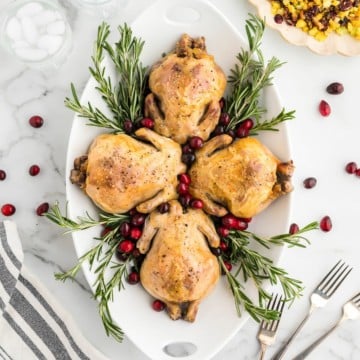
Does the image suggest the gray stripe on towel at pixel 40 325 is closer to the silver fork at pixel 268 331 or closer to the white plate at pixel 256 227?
the white plate at pixel 256 227

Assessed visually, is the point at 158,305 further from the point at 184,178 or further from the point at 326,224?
the point at 326,224

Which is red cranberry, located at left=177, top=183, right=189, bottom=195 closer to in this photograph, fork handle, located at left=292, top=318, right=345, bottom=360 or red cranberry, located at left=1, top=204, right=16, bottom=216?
red cranberry, located at left=1, top=204, right=16, bottom=216

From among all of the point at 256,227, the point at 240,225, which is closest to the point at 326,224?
the point at 256,227

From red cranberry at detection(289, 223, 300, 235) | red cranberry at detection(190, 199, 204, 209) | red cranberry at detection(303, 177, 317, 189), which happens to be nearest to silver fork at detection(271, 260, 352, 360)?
red cranberry at detection(289, 223, 300, 235)

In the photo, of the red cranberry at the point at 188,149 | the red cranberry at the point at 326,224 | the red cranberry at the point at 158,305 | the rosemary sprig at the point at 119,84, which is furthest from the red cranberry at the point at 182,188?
the red cranberry at the point at 326,224

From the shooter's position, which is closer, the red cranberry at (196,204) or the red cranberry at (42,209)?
the red cranberry at (196,204)

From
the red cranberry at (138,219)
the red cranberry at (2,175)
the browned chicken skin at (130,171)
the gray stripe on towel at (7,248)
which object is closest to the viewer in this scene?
the browned chicken skin at (130,171)
